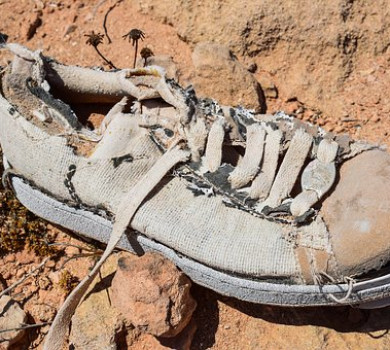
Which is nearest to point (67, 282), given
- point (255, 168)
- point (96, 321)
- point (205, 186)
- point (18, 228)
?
point (96, 321)

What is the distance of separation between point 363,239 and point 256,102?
1359mm

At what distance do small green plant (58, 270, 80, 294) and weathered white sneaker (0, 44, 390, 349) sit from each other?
217 mm

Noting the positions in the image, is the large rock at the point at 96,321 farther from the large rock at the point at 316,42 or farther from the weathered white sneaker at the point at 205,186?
the large rock at the point at 316,42

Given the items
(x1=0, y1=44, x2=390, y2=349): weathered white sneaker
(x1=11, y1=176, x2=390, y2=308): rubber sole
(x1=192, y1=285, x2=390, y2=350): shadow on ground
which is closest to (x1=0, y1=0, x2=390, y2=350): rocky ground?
(x1=192, y1=285, x2=390, y2=350): shadow on ground

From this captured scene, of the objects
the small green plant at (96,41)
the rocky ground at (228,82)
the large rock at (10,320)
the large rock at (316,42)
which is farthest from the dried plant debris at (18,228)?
the large rock at (316,42)

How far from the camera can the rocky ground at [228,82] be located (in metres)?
3.17

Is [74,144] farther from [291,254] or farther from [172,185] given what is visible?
[291,254]

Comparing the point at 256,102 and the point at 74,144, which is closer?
the point at 74,144

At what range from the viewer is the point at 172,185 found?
115 inches

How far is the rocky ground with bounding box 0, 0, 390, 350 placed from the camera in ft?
10.4

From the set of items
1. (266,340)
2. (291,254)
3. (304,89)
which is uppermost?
(304,89)

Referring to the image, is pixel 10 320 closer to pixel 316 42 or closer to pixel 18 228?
pixel 18 228

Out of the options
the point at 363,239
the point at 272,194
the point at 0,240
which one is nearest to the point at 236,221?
the point at 272,194

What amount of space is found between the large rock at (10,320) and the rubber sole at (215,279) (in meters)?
0.60
